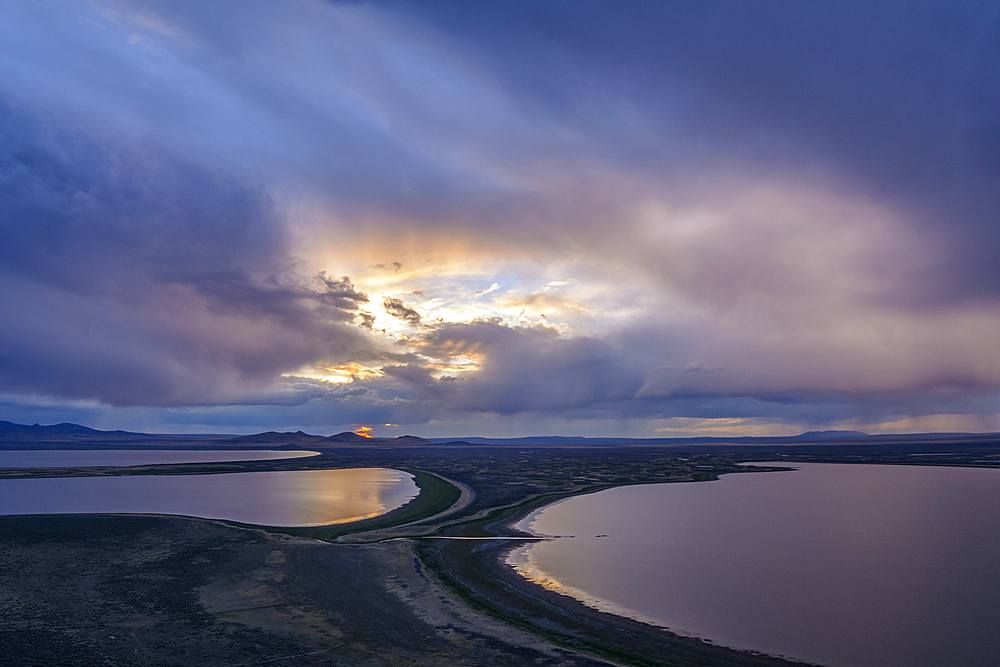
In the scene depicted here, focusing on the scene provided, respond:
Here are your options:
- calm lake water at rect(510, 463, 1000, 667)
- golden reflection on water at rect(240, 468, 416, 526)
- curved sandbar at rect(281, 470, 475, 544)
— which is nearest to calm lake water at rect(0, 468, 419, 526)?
golden reflection on water at rect(240, 468, 416, 526)

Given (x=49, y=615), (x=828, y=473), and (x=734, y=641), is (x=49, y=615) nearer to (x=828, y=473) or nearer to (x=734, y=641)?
(x=734, y=641)

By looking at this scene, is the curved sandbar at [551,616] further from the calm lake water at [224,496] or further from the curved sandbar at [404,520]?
the calm lake water at [224,496]

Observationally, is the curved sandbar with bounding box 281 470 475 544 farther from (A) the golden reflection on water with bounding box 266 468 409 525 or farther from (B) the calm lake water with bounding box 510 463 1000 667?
(B) the calm lake water with bounding box 510 463 1000 667

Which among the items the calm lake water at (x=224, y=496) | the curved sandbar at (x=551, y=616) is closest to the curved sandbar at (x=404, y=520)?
the calm lake water at (x=224, y=496)

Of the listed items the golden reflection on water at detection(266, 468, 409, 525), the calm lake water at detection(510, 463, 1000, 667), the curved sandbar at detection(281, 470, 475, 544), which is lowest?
the golden reflection on water at detection(266, 468, 409, 525)


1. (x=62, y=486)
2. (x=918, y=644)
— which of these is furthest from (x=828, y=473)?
(x=62, y=486)

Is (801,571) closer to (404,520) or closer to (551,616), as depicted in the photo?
(551,616)
